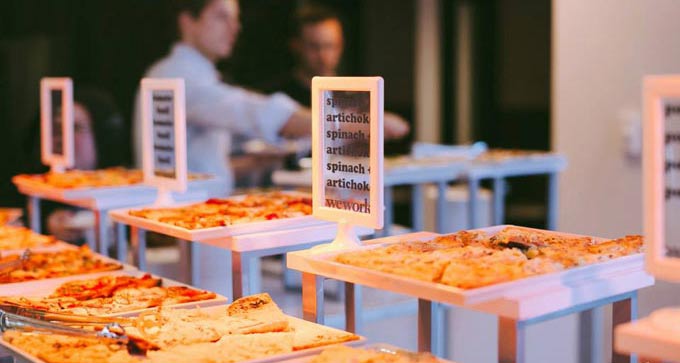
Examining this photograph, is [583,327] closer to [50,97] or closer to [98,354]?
[98,354]

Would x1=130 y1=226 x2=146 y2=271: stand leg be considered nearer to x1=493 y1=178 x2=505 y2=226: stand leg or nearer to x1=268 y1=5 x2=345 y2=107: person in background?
x1=493 y1=178 x2=505 y2=226: stand leg

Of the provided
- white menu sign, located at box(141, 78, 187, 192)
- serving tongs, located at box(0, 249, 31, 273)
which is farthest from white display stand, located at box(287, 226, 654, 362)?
serving tongs, located at box(0, 249, 31, 273)

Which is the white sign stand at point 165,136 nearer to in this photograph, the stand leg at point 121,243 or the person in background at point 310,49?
the stand leg at point 121,243

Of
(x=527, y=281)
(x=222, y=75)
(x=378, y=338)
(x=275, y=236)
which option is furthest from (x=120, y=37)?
(x=527, y=281)

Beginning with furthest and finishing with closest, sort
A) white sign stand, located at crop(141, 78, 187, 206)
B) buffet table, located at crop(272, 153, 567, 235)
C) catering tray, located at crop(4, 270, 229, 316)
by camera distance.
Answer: buffet table, located at crop(272, 153, 567, 235) → white sign stand, located at crop(141, 78, 187, 206) → catering tray, located at crop(4, 270, 229, 316)

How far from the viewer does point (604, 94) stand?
18.2ft

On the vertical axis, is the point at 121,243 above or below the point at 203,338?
below

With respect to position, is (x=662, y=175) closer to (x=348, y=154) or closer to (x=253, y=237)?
(x=348, y=154)

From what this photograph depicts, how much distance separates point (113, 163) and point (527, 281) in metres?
5.00

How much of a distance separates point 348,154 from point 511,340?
74 cm

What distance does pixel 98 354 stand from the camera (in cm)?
235

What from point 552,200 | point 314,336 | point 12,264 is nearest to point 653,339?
point 314,336

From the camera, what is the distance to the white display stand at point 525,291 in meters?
2.11

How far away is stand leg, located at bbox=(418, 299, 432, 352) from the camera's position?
2.92 meters
